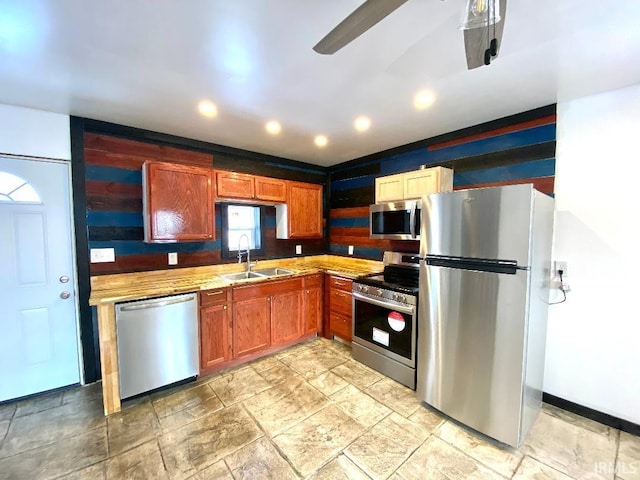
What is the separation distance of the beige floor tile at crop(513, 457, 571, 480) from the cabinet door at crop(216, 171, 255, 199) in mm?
3305

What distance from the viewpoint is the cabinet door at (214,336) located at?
2682 mm

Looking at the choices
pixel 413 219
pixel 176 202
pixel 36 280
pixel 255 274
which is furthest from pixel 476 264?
pixel 36 280

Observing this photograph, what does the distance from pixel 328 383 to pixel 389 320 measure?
Answer: 857 mm

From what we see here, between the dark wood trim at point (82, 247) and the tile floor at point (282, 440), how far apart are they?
1.08 ft

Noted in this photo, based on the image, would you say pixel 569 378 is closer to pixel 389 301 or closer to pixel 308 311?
pixel 389 301

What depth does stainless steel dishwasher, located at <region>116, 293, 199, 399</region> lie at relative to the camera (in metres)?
2.25

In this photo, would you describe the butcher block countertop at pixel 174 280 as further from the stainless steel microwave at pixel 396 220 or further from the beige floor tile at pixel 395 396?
the beige floor tile at pixel 395 396

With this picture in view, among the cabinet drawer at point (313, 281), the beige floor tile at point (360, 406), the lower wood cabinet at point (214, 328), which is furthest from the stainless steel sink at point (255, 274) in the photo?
the beige floor tile at point (360, 406)

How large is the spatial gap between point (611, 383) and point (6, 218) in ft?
16.7

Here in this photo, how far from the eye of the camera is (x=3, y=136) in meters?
2.26

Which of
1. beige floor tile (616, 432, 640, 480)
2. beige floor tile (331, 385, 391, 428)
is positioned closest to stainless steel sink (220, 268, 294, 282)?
beige floor tile (331, 385, 391, 428)

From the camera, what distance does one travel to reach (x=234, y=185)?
3.16m

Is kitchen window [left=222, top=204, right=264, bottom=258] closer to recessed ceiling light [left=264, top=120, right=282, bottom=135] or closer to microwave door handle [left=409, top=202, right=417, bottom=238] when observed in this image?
recessed ceiling light [left=264, top=120, right=282, bottom=135]

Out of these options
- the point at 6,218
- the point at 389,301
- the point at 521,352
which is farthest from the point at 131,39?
the point at 521,352
